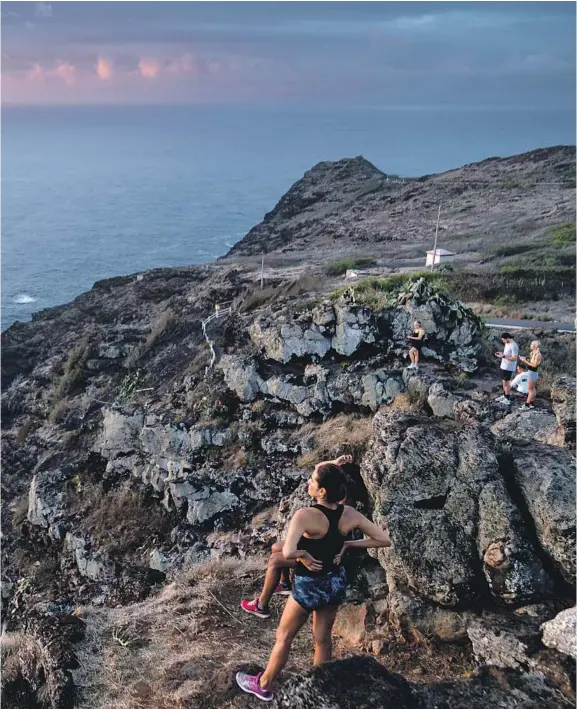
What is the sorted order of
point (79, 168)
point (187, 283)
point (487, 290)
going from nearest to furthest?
1. point (487, 290)
2. point (187, 283)
3. point (79, 168)

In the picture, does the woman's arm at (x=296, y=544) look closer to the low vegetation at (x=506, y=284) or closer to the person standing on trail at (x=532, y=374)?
the person standing on trail at (x=532, y=374)

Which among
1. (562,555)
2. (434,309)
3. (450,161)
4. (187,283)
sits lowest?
(562,555)

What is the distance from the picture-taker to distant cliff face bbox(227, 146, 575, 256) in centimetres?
4000

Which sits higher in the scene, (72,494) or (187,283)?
(187,283)

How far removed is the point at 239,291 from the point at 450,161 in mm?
143399

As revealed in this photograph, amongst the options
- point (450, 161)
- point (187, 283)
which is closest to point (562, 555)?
point (187, 283)

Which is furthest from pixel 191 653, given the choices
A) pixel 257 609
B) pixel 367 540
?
pixel 367 540

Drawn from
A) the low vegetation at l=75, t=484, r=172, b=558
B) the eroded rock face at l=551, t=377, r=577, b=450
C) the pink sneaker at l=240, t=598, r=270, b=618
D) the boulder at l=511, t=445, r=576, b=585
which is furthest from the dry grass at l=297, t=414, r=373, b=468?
the pink sneaker at l=240, t=598, r=270, b=618

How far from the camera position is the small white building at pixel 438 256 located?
28.1 m

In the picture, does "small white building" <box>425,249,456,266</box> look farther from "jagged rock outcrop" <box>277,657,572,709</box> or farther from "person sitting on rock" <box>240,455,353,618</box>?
"jagged rock outcrop" <box>277,657,572,709</box>

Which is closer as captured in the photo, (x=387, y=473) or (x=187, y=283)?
(x=387, y=473)

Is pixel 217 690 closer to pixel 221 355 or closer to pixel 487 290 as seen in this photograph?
pixel 221 355

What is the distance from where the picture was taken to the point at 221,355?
57.6 feet

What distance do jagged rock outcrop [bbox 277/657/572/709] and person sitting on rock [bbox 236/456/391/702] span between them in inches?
11.1
